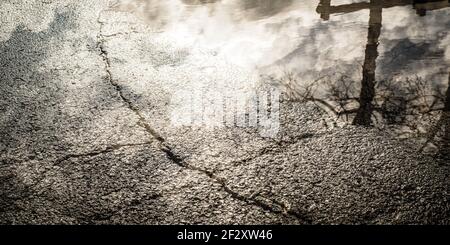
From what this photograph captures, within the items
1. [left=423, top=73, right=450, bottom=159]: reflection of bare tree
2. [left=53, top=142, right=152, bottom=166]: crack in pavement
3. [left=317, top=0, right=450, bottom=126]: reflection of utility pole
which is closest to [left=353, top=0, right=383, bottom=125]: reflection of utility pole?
[left=317, top=0, right=450, bottom=126]: reflection of utility pole

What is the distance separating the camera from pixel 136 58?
13.2 feet

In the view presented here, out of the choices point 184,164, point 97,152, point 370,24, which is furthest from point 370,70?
point 97,152

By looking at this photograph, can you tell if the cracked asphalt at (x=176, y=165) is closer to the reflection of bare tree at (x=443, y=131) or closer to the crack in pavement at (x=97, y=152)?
the crack in pavement at (x=97, y=152)

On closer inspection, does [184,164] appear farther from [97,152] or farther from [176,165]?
[97,152]

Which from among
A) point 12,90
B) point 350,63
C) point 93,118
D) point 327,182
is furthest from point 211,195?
point 12,90

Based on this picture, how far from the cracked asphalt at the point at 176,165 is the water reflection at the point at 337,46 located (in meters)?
0.34

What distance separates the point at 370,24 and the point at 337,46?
717 mm

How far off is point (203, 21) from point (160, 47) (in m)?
0.87

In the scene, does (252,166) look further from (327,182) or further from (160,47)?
(160,47)

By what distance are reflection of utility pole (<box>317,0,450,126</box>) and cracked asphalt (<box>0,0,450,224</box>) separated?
0.31 metres

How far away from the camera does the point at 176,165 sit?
8.63 ft

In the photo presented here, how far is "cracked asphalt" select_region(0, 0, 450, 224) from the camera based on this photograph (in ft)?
7.39

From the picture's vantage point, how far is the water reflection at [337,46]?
3002 millimetres

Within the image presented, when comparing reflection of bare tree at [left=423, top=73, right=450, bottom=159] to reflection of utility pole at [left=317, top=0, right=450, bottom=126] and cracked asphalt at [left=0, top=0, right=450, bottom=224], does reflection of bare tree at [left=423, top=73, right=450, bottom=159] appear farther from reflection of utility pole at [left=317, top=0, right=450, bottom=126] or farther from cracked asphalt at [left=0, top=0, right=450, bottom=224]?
reflection of utility pole at [left=317, top=0, right=450, bottom=126]
